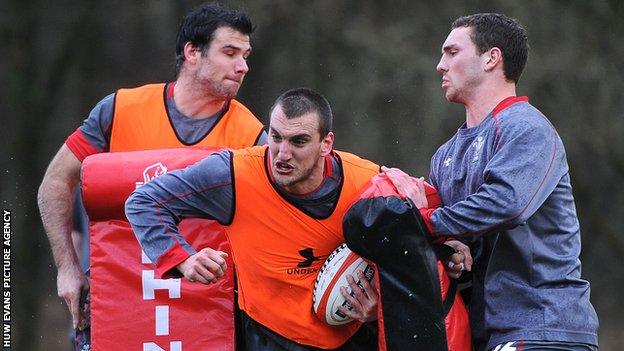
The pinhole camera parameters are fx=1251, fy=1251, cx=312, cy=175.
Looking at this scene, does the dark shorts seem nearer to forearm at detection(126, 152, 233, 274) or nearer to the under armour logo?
the under armour logo

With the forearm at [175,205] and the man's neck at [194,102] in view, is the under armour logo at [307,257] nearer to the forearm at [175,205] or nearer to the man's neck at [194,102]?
the forearm at [175,205]

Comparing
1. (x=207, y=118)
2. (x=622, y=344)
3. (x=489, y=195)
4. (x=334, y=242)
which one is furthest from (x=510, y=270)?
(x=622, y=344)

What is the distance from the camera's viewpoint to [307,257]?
4262 millimetres

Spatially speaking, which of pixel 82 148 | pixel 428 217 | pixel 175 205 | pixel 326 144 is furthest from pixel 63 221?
pixel 428 217

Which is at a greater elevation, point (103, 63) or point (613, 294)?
point (103, 63)

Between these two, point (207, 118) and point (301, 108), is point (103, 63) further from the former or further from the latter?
point (301, 108)

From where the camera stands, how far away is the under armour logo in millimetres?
4258

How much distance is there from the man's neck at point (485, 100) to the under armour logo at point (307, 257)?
2.29 feet

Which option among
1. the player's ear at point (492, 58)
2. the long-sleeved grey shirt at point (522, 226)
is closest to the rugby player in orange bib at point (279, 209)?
the long-sleeved grey shirt at point (522, 226)

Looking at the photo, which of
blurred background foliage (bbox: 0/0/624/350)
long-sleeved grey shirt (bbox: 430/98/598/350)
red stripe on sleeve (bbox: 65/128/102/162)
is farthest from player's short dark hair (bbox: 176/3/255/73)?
blurred background foliage (bbox: 0/0/624/350)

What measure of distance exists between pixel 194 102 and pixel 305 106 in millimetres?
809

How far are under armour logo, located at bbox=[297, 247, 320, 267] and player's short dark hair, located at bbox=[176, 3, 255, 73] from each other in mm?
1267

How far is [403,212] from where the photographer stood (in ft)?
12.9

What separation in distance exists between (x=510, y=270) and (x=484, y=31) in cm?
86
